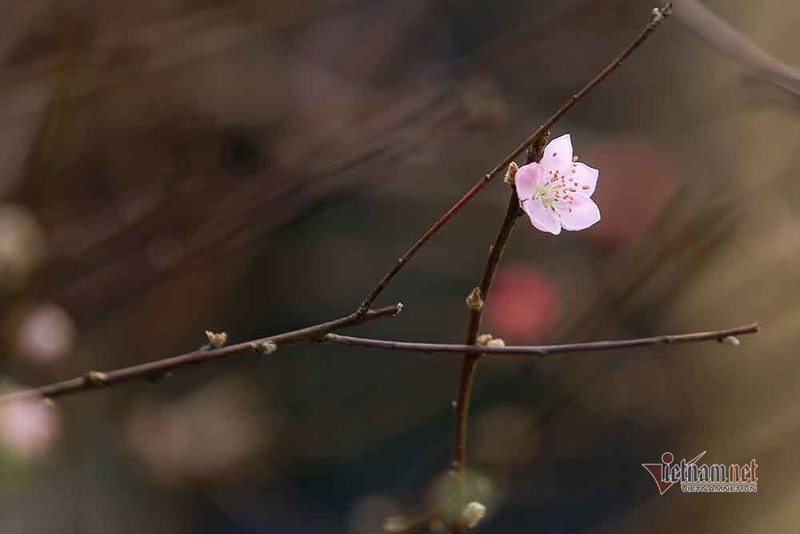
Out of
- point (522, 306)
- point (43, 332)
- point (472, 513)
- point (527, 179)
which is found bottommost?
point (472, 513)

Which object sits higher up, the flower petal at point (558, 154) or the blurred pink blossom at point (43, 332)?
the blurred pink blossom at point (43, 332)

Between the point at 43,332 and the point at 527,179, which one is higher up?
the point at 43,332

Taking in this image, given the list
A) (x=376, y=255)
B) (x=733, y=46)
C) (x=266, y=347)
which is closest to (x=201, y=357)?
(x=266, y=347)

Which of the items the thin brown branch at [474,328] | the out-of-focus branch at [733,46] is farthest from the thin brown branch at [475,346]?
the out-of-focus branch at [733,46]

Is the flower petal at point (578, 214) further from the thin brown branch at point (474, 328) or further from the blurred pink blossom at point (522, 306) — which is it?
the blurred pink blossom at point (522, 306)

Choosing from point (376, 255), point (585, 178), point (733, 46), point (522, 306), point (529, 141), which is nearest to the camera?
point (529, 141)

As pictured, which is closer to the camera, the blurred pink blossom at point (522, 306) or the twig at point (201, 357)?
the twig at point (201, 357)

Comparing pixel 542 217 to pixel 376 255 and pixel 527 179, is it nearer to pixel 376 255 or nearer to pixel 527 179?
pixel 527 179
